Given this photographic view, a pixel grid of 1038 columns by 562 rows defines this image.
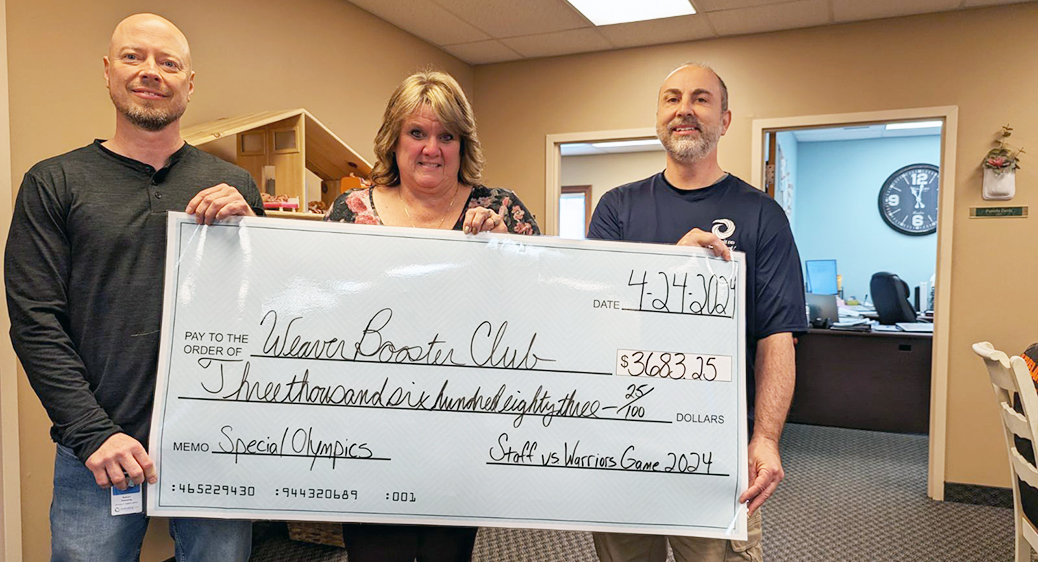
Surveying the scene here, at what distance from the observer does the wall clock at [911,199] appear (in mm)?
7051

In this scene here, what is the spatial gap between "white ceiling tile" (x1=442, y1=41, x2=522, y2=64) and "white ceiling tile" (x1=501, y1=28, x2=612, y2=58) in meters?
0.07

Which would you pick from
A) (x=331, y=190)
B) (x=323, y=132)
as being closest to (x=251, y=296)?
(x=323, y=132)

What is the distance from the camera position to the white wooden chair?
1.47 m

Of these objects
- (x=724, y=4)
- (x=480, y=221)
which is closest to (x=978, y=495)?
(x=724, y=4)

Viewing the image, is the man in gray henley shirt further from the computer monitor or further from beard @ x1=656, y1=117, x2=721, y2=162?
the computer monitor

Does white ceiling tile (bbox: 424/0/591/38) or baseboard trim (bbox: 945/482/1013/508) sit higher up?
white ceiling tile (bbox: 424/0/591/38)

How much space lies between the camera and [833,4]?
3.21 metres

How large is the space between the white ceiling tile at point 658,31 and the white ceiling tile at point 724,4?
144mm

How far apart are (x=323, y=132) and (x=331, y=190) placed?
409 mm

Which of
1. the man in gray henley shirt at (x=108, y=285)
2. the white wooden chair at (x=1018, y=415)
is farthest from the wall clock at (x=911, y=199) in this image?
the man in gray henley shirt at (x=108, y=285)

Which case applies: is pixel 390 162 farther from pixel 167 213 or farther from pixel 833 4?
pixel 833 4

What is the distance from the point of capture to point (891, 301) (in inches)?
198

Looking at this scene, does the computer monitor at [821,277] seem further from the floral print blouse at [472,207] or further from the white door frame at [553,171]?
the floral print blouse at [472,207]

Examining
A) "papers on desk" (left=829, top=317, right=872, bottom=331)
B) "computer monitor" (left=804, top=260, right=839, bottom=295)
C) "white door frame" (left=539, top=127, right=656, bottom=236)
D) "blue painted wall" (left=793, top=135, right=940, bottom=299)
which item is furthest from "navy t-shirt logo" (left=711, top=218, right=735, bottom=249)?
"blue painted wall" (left=793, top=135, right=940, bottom=299)
